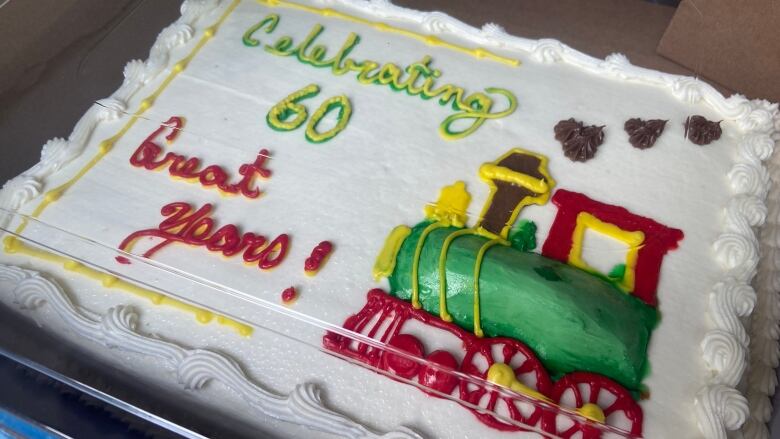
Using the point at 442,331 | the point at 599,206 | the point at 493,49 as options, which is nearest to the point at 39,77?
the point at 493,49

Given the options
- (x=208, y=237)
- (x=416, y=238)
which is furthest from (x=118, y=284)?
(x=416, y=238)

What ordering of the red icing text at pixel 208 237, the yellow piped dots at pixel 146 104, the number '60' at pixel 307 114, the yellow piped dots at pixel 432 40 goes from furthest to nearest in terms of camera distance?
the yellow piped dots at pixel 432 40
the yellow piped dots at pixel 146 104
the number '60' at pixel 307 114
the red icing text at pixel 208 237

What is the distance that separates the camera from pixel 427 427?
72.1 inches

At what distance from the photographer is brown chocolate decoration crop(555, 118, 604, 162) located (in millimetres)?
2381

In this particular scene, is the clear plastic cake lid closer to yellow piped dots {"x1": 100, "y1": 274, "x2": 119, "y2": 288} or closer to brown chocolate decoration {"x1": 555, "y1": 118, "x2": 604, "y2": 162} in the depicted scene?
yellow piped dots {"x1": 100, "y1": 274, "x2": 119, "y2": 288}

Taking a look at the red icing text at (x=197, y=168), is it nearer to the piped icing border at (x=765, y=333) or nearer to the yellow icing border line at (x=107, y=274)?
the yellow icing border line at (x=107, y=274)

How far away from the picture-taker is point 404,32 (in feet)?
9.64

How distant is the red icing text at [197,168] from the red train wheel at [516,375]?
0.98m

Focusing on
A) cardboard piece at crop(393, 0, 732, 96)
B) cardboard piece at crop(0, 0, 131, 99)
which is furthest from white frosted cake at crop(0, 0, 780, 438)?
cardboard piece at crop(393, 0, 732, 96)

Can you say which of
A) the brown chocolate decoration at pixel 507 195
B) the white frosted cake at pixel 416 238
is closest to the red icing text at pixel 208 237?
the white frosted cake at pixel 416 238

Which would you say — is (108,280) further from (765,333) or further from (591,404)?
(765,333)

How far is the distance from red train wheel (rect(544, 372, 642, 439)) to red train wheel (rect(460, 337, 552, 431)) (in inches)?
1.8

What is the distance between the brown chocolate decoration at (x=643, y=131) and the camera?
241 cm

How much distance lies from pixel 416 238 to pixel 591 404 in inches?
28.5
